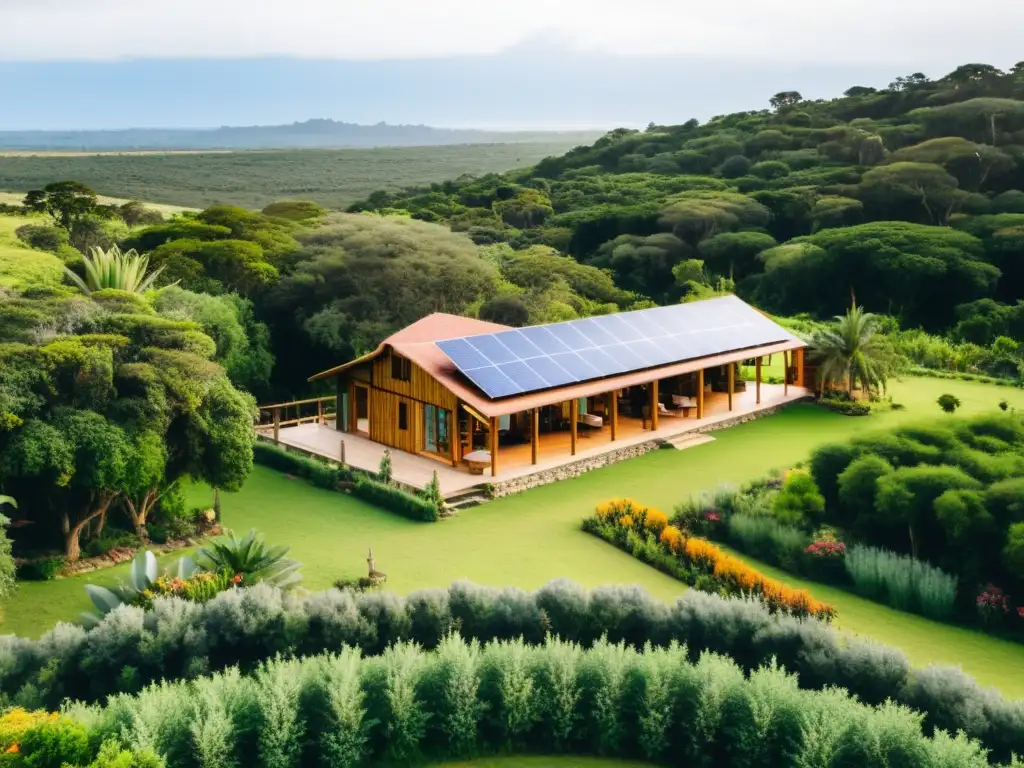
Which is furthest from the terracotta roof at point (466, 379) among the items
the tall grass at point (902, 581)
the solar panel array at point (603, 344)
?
the tall grass at point (902, 581)

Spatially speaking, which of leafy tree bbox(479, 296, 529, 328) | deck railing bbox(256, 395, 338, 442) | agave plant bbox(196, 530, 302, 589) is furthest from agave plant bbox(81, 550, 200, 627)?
leafy tree bbox(479, 296, 529, 328)

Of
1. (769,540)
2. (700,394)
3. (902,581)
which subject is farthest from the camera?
(700,394)

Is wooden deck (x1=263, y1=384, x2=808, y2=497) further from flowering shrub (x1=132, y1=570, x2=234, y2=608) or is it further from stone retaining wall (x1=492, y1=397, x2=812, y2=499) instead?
flowering shrub (x1=132, y1=570, x2=234, y2=608)

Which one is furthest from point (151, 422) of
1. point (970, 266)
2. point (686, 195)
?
point (686, 195)

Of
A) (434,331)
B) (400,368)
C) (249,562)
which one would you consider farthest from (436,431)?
(249,562)

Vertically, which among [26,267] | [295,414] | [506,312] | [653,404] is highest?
[26,267]

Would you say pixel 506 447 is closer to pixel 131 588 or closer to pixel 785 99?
pixel 131 588

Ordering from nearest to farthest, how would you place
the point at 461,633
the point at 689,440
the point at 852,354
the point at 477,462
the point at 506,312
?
the point at 461,633 < the point at 477,462 < the point at 689,440 < the point at 852,354 < the point at 506,312

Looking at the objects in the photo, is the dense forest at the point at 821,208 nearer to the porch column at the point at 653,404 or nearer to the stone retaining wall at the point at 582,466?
the stone retaining wall at the point at 582,466
